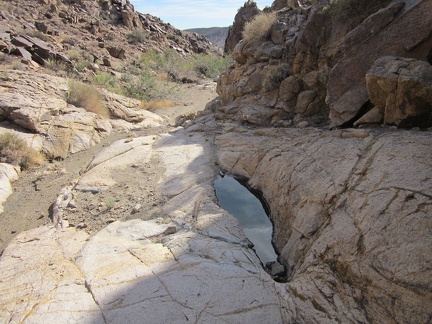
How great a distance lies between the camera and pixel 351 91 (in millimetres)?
4992

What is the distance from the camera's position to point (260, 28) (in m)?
8.38

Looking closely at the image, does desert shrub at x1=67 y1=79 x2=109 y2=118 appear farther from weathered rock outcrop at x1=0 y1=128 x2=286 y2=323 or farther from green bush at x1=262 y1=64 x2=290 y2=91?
weathered rock outcrop at x1=0 y1=128 x2=286 y2=323

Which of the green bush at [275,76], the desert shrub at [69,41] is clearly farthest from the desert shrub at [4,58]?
the green bush at [275,76]

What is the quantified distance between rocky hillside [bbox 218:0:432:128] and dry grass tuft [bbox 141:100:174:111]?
12.1 ft

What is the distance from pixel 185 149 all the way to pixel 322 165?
136 inches

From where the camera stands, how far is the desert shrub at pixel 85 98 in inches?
357

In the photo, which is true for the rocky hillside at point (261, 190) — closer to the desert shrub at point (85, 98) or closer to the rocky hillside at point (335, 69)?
the rocky hillside at point (335, 69)

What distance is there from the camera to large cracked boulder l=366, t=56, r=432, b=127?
147 inches

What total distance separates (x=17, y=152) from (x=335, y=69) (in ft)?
20.5

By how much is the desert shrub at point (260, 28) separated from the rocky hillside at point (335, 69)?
0.04m

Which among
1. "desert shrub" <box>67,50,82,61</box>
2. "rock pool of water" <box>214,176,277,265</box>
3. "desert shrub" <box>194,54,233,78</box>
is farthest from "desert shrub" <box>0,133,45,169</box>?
"desert shrub" <box>194,54,233,78</box>

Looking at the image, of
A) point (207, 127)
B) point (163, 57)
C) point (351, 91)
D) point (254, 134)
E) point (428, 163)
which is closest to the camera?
point (428, 163)

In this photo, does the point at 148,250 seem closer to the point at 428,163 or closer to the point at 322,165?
the point at 322,165

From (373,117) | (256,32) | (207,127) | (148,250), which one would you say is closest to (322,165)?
(373,117)
